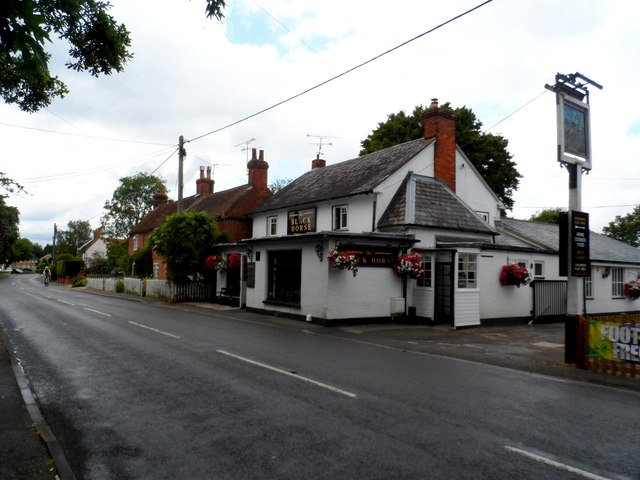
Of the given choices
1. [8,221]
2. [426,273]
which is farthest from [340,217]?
[8,221]

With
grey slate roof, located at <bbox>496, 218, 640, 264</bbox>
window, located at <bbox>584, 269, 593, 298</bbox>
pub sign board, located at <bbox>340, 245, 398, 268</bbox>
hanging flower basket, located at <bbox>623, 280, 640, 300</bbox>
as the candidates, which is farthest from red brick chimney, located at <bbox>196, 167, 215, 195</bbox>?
hanging flower basket, located at <bbox>623, 280, 640, 300</bbox>

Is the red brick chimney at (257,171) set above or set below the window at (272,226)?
above

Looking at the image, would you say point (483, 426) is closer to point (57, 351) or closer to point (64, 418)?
point (64, 418)

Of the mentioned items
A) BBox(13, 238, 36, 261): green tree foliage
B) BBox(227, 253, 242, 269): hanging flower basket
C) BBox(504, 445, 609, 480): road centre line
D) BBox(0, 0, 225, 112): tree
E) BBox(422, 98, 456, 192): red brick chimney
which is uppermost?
BBox(422, 98, 456, 192): red brick chimney

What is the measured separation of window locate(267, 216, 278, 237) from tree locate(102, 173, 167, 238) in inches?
1648

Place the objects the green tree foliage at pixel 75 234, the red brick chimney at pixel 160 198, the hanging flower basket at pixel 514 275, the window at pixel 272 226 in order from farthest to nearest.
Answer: the green tree foliage at pixel 75 234
the red brick chimney at pixel 160 198
the window at pixel 272 226
the hanging flower basket at pixel 514 275

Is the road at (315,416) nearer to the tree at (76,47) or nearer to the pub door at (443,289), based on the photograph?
the tree at (76,47)

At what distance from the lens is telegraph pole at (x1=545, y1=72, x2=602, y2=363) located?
1078 centimetres

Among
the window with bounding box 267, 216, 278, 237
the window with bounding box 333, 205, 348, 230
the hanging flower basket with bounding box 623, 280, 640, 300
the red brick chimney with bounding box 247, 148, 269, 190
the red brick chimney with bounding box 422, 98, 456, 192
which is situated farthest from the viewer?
the red brick chimney with bounding box 247, 148, 269, 190

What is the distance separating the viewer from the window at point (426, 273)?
18.4 metres

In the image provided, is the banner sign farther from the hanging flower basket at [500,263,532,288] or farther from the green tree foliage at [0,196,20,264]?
the green tree foliage at [0,196,20,264]

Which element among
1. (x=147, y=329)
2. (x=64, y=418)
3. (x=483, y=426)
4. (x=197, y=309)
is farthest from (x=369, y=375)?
(x=197, y=309)

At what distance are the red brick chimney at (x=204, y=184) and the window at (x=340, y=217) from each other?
23213 mm

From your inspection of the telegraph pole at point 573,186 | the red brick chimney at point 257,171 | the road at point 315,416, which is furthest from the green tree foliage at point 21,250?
the telegraph pole at point 573,186
